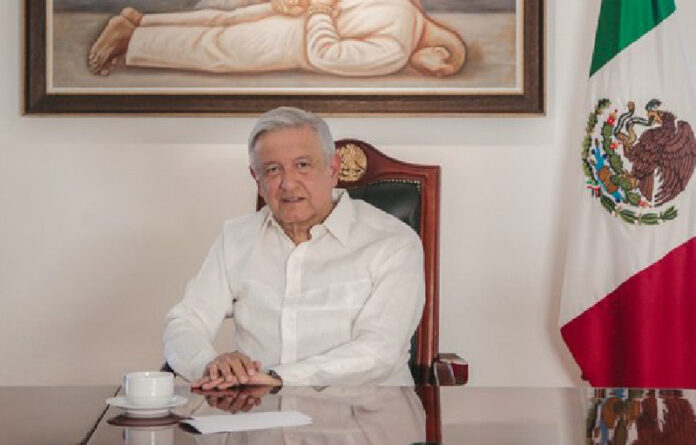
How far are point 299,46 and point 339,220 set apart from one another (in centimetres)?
107

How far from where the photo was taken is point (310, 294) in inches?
113

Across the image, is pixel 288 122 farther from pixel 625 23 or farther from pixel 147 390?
pixel 625 23

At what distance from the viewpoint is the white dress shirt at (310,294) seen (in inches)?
109

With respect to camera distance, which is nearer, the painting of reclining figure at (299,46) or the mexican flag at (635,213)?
the mexican flag at (635,213)

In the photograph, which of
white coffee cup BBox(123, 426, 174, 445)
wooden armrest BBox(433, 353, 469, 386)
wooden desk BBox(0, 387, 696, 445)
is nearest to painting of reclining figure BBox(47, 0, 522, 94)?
wooden armrest BBox(433, 353, 469, 386)

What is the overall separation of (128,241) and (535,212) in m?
1.54

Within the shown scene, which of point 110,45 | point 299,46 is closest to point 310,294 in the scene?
point 299,46

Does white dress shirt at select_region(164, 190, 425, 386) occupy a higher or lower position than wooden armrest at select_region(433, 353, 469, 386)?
higher

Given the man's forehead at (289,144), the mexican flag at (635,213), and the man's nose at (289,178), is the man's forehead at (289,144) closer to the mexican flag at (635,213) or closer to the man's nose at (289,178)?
the man's nose at (289,178)

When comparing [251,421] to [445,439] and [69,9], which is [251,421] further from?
[69,9]

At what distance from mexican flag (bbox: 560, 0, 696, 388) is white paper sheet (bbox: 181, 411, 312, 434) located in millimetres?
1937

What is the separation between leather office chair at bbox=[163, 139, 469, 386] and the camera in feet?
10.3

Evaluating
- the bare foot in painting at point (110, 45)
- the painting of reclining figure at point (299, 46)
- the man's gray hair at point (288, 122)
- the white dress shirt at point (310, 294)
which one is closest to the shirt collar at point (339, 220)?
the white dress shirt at point (310, 294)

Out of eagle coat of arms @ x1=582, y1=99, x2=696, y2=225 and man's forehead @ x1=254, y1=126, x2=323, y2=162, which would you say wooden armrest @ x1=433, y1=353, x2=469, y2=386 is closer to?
man's forehead @ x1=254, y1=126, x2=323, y2=162
